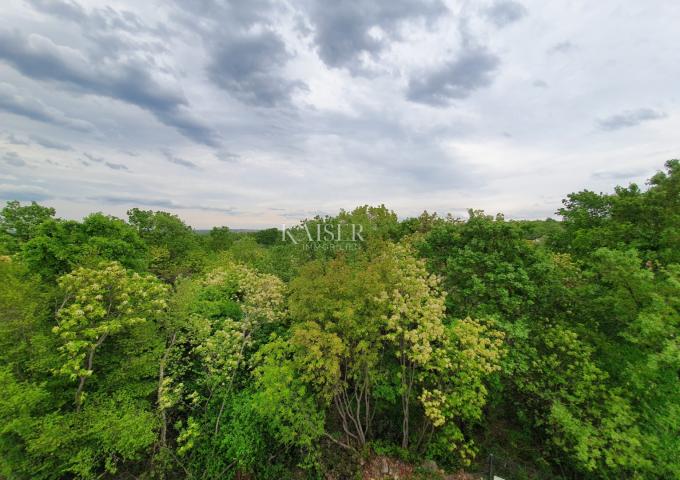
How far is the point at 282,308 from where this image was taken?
1424 centimetres

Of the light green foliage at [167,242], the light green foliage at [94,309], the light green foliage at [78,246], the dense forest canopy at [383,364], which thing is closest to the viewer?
the dense forest canopy at [383,364]

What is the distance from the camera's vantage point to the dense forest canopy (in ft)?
26.5

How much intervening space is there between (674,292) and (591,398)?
4321 millimetres

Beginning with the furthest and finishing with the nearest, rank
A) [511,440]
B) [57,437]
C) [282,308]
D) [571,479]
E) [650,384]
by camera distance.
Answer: [282,308] < [511,440] < [571,479] < [57,437] < [650,384]

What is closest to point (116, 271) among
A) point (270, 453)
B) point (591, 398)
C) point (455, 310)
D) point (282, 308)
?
point (282, 308)

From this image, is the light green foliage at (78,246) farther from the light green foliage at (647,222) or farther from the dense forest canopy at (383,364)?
the light green foliage at (647,222)

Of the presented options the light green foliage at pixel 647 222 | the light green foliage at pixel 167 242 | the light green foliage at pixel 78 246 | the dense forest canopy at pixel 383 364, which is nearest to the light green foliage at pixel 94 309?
the dense forest canopy at pixel 383 364

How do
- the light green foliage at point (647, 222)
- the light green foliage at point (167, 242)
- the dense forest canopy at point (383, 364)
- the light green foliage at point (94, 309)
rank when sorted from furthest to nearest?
the light green foliage at point (167, 242), the light green foliage at point (647, 222), the light green foliage at point (94, 309), the dense forest canopy at point (383, 364)

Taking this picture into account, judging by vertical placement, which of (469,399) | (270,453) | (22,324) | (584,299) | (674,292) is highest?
(674,292)

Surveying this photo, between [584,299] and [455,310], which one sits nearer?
[584,299]

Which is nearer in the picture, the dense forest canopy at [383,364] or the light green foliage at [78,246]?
the dense forest canopy at [383,364]

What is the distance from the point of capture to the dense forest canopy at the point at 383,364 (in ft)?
26.5

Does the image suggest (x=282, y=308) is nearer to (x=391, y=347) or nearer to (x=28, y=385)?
(x=391, y=347)

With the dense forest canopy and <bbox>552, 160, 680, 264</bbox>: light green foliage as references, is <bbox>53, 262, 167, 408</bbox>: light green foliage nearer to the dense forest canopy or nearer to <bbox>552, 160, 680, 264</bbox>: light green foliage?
the dense forest canopy
